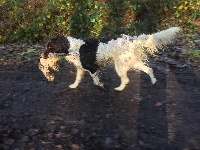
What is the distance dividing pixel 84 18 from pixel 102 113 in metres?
5.27

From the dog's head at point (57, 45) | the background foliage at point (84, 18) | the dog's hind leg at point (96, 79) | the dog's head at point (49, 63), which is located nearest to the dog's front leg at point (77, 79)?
the dog's hind leg at point (96, 79)

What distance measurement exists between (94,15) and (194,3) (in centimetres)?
339

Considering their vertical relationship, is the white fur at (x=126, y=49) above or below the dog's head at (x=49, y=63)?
above

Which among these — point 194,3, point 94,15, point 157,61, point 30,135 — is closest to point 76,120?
point 30,135

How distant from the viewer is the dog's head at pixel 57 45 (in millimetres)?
4730

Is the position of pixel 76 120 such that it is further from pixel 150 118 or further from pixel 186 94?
pixel 186 94

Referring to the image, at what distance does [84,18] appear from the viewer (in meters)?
9.23

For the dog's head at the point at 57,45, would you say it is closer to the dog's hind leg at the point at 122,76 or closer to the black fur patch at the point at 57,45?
the black fur patch at the point at 57,45

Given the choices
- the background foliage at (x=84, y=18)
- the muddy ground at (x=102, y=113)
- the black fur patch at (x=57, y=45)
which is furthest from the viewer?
the background foliage at (x=84, y=18)

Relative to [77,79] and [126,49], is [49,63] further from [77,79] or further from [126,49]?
[126,49]

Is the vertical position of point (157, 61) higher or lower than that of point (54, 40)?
lower

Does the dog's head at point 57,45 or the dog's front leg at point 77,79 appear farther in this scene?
the dog's front leg at point 77,79

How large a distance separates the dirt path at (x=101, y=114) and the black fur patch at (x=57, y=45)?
878 millimetres

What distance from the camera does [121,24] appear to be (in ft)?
32.2
